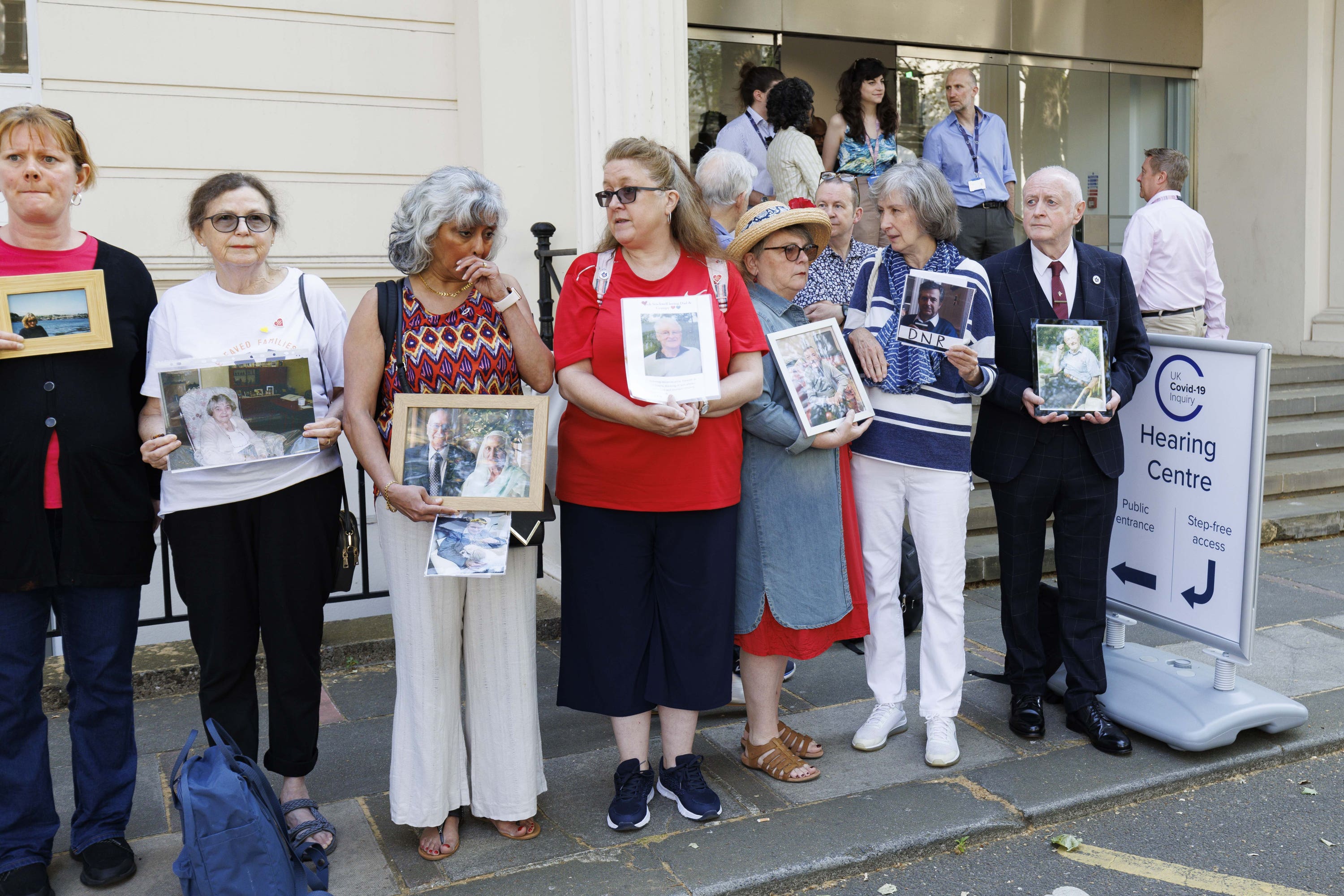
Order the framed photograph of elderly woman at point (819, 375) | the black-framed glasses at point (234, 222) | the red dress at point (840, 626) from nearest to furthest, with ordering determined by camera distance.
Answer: the black-framed glasses at point (234, 222) < the framed photograph of elderly woman at point (819, 375) < the red dress at point (840, 626)

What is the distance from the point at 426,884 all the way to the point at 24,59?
5.06 m

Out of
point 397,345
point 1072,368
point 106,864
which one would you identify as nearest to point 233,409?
point 397,345

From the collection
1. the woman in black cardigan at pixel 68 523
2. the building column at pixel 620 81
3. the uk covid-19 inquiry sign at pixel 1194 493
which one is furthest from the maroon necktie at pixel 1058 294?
the woman in black cardigan at pixel 68 523

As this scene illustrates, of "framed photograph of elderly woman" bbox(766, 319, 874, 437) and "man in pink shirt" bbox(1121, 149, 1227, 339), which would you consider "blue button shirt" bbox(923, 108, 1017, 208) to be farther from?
"framed photograph of elderly woman" bbox(766, 319, 874, 437)

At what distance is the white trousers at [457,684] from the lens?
333 cm

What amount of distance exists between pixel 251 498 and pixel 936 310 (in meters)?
2.24

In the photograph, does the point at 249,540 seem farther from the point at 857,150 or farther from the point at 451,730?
the point at 857,150

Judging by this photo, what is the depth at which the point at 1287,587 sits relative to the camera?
6504 millimetres

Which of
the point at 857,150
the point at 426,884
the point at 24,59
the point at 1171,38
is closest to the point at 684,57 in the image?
the point at 857,150

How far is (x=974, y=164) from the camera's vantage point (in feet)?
26.6

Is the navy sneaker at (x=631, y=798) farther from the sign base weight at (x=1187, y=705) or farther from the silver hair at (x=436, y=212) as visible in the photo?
the sign base weight at (x=1187, y=705)

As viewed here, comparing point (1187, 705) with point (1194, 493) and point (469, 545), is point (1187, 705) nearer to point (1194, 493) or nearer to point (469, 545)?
point (1194, 493)

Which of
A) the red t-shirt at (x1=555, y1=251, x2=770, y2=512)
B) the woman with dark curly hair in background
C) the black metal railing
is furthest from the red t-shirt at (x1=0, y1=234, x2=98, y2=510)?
the woman with dark curly hair in background

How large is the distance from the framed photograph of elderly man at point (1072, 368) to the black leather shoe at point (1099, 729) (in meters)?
1.14
